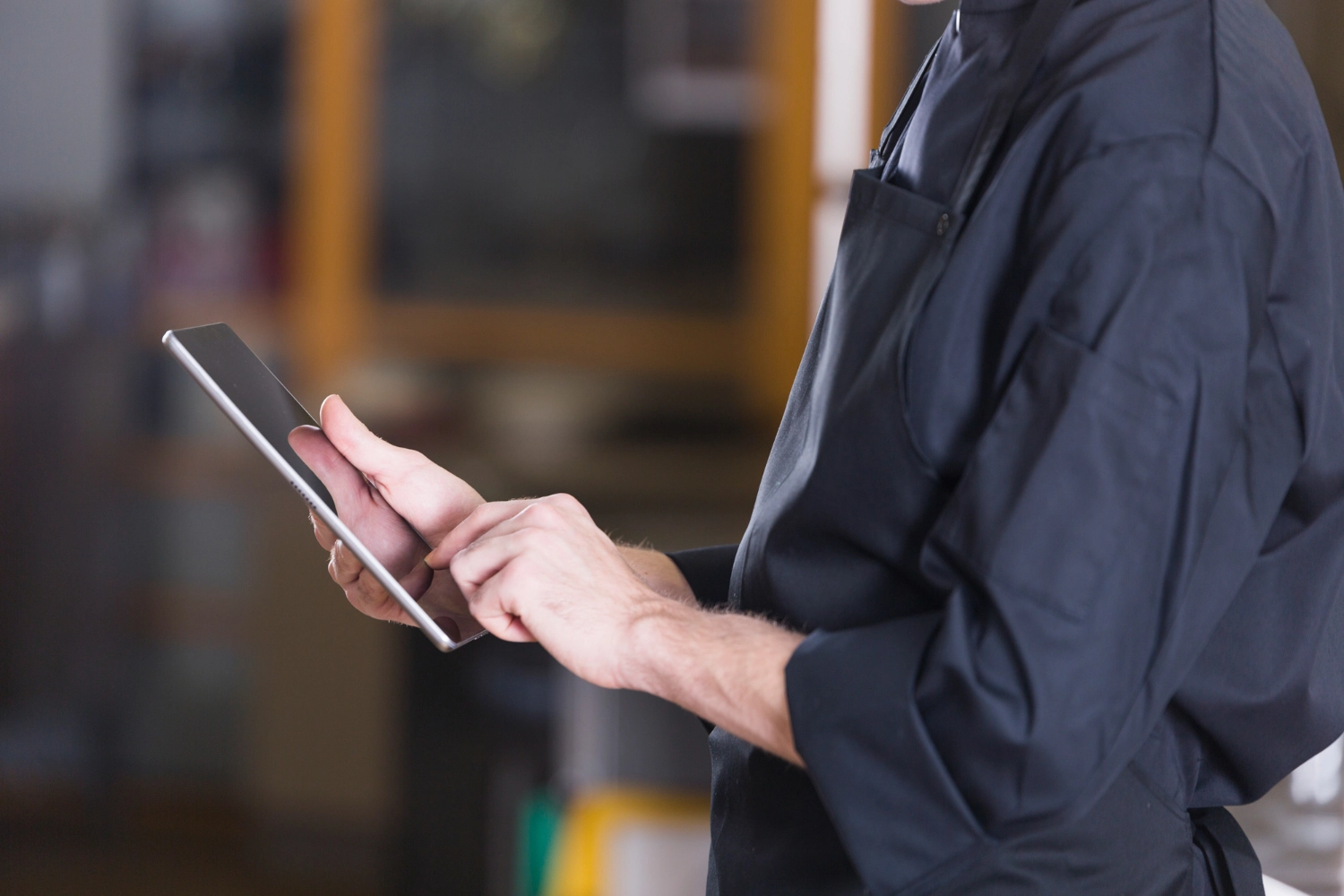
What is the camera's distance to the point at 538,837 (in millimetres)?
2326

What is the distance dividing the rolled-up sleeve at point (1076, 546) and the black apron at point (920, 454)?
0.05 m

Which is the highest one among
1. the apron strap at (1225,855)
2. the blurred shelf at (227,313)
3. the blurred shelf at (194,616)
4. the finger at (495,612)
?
the finger at (495,612)

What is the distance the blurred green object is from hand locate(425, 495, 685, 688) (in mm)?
1521

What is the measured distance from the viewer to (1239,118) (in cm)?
64

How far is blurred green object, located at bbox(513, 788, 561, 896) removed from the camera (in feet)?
7.47

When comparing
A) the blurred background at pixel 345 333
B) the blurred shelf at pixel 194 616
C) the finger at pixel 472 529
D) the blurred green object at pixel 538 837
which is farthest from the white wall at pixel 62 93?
the finger at pixel 472 529

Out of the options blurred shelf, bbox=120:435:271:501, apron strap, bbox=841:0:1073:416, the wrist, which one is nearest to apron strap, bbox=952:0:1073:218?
apron strap, bbox=841:0:1073:416

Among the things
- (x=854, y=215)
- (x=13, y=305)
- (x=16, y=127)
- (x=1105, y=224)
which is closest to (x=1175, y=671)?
(x=1105, y=224)

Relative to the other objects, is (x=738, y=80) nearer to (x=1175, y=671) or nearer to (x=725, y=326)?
(x=725, y=326)

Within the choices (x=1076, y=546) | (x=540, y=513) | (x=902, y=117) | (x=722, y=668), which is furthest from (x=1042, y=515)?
(x=902, y=117)

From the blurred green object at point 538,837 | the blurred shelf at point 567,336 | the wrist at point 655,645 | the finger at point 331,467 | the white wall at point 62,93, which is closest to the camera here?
the wrist at point 655,645

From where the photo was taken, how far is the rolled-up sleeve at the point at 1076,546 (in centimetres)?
60

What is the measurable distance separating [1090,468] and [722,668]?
0.22 metres

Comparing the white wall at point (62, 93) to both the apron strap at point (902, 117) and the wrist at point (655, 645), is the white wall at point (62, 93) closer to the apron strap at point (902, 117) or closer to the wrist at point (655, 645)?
the apron strap at point (902, 117)
